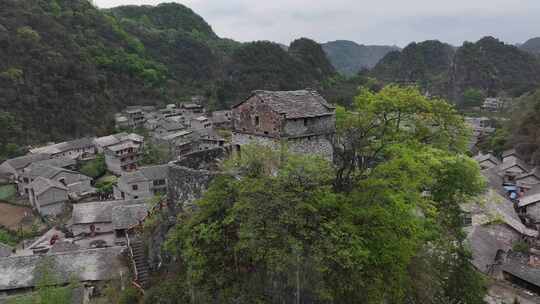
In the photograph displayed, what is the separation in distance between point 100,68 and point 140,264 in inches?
2858

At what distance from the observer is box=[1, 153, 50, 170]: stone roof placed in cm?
5384

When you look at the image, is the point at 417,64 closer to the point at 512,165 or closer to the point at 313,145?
the point at 512,165

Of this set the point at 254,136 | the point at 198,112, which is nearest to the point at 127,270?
the point at 254,136

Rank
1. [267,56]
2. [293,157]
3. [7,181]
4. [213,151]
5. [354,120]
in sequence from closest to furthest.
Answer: [293,157]
[354,120]
[213,151]
[7,181]
[267,56]

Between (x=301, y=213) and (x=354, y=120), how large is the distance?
9.07 metres

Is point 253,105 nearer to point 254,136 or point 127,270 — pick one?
point 254,136

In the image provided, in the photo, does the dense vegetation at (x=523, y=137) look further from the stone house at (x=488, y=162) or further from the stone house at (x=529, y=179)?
the stone house at (x=529, y=179)

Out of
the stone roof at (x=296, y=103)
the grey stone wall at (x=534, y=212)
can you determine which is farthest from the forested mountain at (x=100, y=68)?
the grey stone wall at (x=534, y=212)

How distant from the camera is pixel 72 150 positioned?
6075 centimetres

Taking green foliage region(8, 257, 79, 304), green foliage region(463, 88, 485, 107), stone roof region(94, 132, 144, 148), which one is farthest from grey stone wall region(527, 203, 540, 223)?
green foliage region(463, 88, 485, 107)

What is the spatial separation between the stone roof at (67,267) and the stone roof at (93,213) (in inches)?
429

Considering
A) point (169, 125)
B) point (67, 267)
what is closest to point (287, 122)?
point (67, 267)

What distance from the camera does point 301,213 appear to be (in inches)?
521

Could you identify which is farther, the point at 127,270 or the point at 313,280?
the point at 127,270
